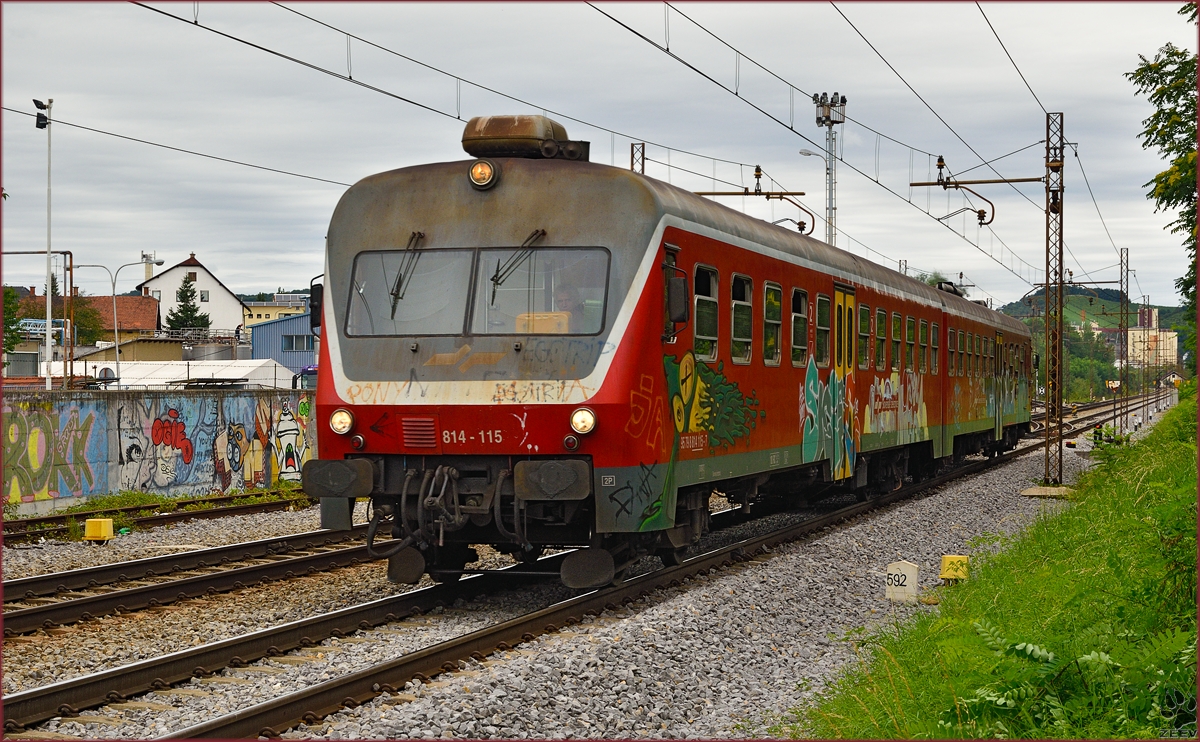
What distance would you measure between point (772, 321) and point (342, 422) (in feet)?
16.3

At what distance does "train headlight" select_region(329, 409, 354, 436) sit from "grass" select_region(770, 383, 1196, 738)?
430 cm

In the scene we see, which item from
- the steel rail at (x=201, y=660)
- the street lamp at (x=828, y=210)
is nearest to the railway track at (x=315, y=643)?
the steel rail at (x=201, y=660)

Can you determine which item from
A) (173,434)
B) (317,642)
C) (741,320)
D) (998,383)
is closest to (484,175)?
(741,320)

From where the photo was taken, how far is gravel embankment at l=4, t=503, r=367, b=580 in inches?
513

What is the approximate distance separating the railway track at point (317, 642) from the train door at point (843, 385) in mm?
4247

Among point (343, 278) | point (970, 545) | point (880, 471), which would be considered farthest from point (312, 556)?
point (880, 471)

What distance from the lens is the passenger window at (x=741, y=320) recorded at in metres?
11.7

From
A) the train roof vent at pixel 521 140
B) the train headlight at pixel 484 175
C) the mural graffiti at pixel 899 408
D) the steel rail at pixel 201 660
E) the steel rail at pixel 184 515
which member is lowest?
the steel rail at pixel 184 515

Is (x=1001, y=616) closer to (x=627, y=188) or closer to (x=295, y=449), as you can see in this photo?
(x=627, y=188)

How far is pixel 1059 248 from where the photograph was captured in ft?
72.0

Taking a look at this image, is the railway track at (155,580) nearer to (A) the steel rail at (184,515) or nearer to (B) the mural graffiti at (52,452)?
A: (A) the steel rail at (184,515)

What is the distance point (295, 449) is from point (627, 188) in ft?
54.1

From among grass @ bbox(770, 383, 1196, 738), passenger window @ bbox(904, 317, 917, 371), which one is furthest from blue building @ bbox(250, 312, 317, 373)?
grass @ bbox(770, 383, 1196, 738)

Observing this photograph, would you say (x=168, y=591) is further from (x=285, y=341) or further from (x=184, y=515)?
(x=285, y=341)
